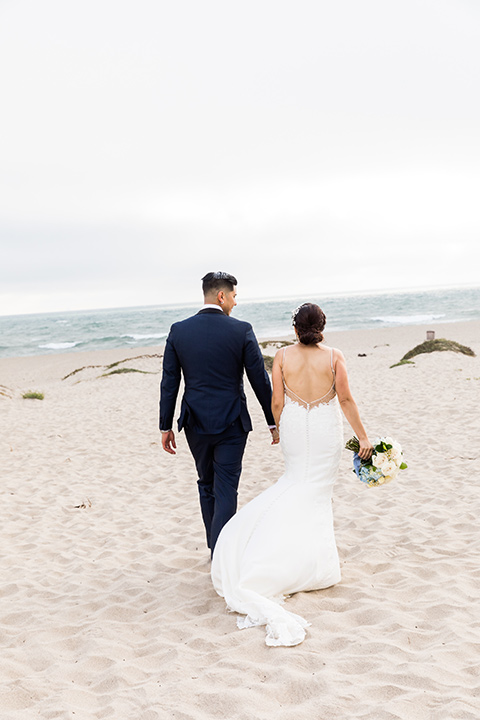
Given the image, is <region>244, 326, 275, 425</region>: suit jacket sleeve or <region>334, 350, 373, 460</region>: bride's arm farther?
<region>244, 326, 275, 425</region>: suit jacket sleeve

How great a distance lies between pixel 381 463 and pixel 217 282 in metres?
1.82

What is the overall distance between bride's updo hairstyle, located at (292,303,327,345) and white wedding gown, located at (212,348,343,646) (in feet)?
1.27

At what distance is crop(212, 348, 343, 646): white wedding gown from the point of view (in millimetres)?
4074

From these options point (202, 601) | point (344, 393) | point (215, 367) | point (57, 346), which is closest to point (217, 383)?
point (215, 367)

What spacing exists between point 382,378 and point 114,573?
12.7 meters

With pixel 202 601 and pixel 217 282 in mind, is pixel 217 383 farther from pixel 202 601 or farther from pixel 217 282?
pixel 202 601

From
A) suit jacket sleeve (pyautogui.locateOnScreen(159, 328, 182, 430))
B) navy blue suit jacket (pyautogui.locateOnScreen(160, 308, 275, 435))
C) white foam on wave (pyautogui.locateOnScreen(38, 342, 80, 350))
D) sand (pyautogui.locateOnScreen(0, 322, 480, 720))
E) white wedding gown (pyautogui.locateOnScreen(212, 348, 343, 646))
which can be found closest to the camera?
sand (pyautogui.locateOnScreen(0, 322, 480, 720))

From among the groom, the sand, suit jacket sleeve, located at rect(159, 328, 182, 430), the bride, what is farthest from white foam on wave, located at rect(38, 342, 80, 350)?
the bride

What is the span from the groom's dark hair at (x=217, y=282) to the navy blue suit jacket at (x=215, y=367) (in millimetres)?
164

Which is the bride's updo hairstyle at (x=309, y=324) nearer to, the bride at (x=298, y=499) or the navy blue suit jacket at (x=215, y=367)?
the bride at (x=298, y=499)

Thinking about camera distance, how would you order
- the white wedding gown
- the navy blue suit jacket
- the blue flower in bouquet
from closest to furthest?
the white wedding gown
the blue flower in bouquet
the navy blue suit jacket

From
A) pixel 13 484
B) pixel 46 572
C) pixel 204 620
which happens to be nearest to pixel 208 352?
pixel 204 620

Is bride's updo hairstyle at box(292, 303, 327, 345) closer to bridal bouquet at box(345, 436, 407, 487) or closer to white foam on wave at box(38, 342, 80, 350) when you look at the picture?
bridal bouquet at box(345, 436, 407, 487)

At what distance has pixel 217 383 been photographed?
4.54 m
